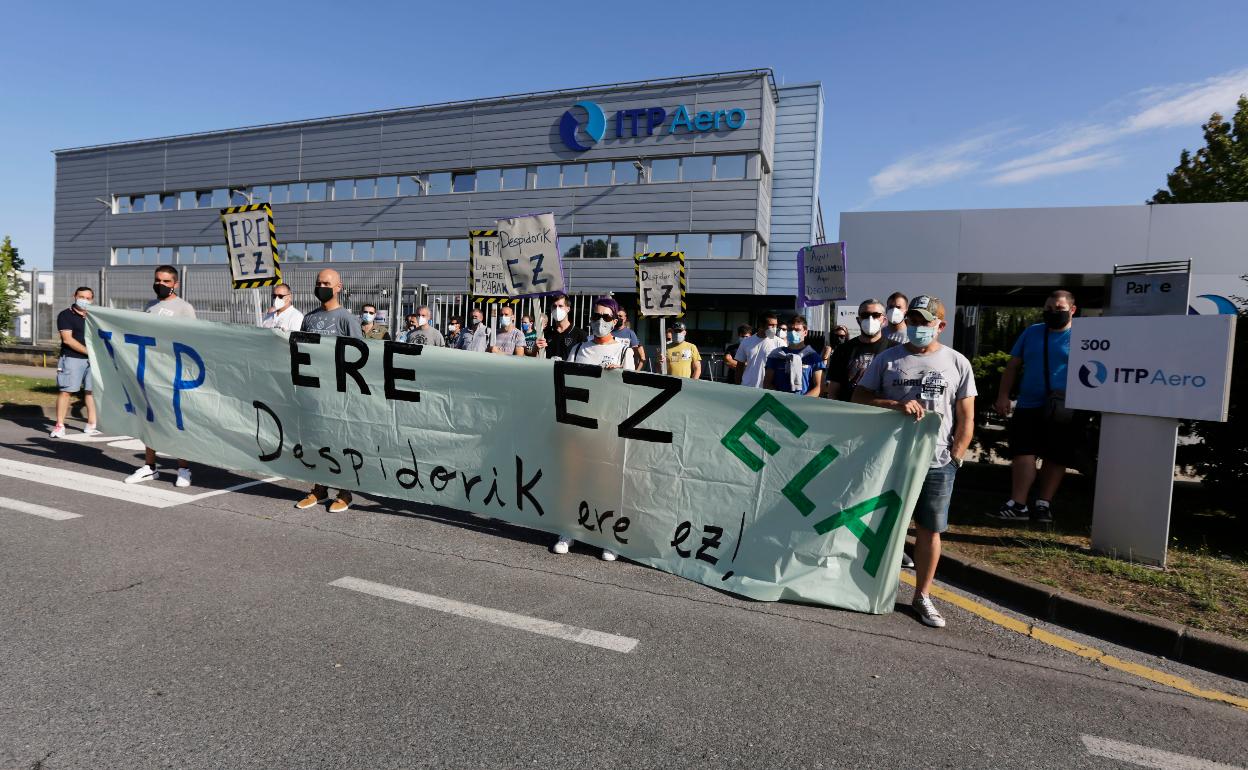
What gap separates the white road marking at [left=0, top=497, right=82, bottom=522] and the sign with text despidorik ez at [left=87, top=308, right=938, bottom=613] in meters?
1.07

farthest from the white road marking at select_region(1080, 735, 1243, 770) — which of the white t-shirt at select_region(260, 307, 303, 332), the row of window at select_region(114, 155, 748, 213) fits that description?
the row of window at select_region(114, 155, 748, 213)

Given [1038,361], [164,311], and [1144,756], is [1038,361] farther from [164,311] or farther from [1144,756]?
[164,311]

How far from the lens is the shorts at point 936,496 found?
3.95m

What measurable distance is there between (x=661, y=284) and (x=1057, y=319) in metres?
4.82

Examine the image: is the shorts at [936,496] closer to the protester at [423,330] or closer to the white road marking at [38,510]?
the white road marking at [38,510]

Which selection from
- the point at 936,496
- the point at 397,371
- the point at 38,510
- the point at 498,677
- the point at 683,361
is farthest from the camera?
the point at 683,361

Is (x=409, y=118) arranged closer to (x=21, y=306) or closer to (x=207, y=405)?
Answer: (x=21, y=306)

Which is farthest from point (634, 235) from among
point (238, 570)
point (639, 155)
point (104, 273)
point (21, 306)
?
point (238, 570)

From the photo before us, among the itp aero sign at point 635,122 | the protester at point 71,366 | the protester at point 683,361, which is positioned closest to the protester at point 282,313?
the protester at point 71,366

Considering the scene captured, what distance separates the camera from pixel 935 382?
157 inches

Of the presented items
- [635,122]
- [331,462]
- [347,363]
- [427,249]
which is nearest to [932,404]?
[347,363]

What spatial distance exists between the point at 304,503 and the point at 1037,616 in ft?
17.6

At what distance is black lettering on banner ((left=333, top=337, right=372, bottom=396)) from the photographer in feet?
18.2

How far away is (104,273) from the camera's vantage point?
Answer: 58.6ft
